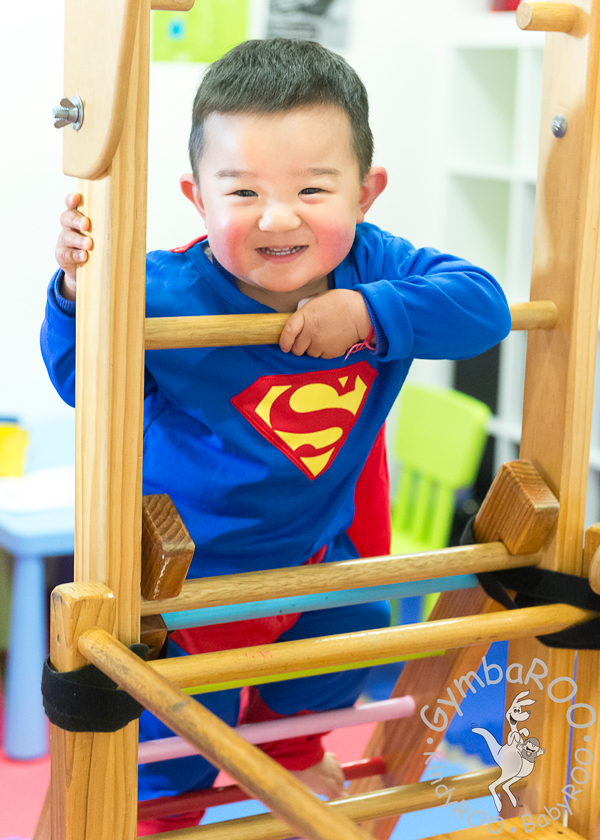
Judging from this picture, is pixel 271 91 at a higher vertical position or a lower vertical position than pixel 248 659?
higher

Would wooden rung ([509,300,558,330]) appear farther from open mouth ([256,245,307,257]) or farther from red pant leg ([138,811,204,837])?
red pant leg ([138,811,204,837])

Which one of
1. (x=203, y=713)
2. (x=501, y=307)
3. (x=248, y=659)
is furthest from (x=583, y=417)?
(x=203, y=713)

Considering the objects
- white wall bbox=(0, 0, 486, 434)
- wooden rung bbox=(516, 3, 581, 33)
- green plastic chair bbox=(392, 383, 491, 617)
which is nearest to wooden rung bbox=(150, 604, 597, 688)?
wooden rung bbox=(516, 3, 581, 33)

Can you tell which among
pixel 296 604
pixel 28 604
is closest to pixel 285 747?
pixel 296 604

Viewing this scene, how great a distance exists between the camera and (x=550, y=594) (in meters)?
0.92

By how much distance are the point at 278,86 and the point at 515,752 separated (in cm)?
65

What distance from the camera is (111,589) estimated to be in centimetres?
73

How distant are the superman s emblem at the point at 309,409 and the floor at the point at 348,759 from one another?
75 centimetres

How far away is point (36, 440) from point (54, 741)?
1442 mm

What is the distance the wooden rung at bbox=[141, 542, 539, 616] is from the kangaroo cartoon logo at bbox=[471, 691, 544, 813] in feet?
0.52

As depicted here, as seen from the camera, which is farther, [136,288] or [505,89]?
[505,89]

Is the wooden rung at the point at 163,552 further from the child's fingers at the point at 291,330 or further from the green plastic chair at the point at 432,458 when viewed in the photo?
the green plastic chair at the point at 432,458

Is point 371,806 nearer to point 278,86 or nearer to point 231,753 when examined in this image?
point 231,753

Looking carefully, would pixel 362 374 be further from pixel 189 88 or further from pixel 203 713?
pixel 189 88
